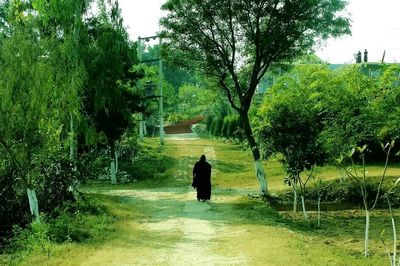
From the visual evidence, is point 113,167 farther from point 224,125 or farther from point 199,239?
point 224,125

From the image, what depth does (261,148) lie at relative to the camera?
56.9ft

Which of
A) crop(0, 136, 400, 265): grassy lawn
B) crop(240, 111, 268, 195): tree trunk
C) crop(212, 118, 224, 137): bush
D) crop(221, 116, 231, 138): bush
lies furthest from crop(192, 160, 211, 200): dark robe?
crop(212, 118, 224, 137): bush

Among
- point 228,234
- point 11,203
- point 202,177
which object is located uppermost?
point 202,177

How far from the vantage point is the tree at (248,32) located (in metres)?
18.5

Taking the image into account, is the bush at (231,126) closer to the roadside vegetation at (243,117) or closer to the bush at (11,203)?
the roadside vegetation at (243,117)

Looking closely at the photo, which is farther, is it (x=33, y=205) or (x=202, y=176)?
(x=202, y=176)

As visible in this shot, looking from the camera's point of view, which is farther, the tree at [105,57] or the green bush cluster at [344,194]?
the green bush cluster at [344,194]

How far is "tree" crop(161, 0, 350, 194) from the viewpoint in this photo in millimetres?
18531

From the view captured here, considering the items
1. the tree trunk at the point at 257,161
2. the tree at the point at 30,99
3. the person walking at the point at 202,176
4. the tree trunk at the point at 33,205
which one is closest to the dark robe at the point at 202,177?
the person walking at the point at 202,176

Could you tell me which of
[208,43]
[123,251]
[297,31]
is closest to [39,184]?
[123,251]

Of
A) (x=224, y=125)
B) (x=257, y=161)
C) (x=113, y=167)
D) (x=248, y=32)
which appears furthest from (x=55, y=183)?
(x=224, y=125)

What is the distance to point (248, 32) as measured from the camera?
754 inches

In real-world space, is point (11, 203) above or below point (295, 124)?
below

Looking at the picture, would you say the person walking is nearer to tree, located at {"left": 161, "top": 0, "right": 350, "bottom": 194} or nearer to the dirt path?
the dirt path
